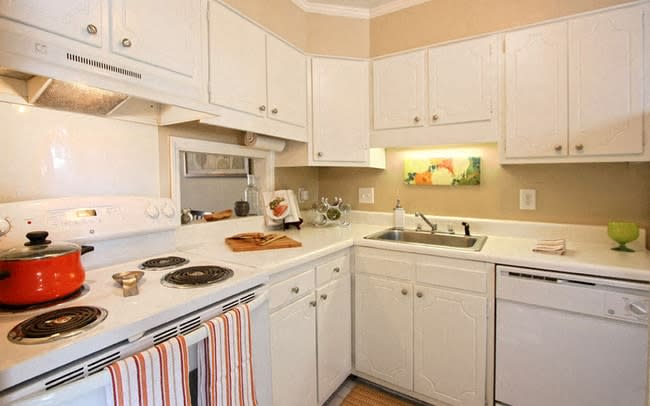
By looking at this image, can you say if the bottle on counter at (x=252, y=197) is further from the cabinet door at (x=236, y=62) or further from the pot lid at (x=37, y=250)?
the pot lid at (x=37, y=250)

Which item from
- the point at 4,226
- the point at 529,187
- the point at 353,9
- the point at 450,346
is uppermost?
the point at 353,9

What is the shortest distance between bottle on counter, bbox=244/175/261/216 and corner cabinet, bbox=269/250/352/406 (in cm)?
73

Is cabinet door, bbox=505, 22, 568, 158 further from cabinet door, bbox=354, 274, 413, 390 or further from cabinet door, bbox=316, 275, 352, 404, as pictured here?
cabinet door, bbox=316, 275, 352, 404

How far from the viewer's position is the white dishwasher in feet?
4.12

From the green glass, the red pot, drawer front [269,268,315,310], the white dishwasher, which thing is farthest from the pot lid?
the green glass

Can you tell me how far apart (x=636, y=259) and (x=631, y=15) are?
1.18 meters

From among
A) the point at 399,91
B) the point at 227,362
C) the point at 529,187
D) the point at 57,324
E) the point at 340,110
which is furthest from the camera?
the point at 340,110

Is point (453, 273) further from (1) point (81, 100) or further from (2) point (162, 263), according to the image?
(1) point (81, 100)

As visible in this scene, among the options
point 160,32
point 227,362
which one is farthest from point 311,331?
point 160,32

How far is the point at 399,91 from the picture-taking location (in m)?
2.08

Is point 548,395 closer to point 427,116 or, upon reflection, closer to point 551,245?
point 551,245

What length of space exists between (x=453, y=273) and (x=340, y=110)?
1315 mm

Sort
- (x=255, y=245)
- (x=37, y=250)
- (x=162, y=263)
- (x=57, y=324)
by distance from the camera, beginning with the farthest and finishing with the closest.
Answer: (x=255, y=245) → (x=162, y=263) → (x=37, y=250) → (x=57, y=324)

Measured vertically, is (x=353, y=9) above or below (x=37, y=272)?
above
